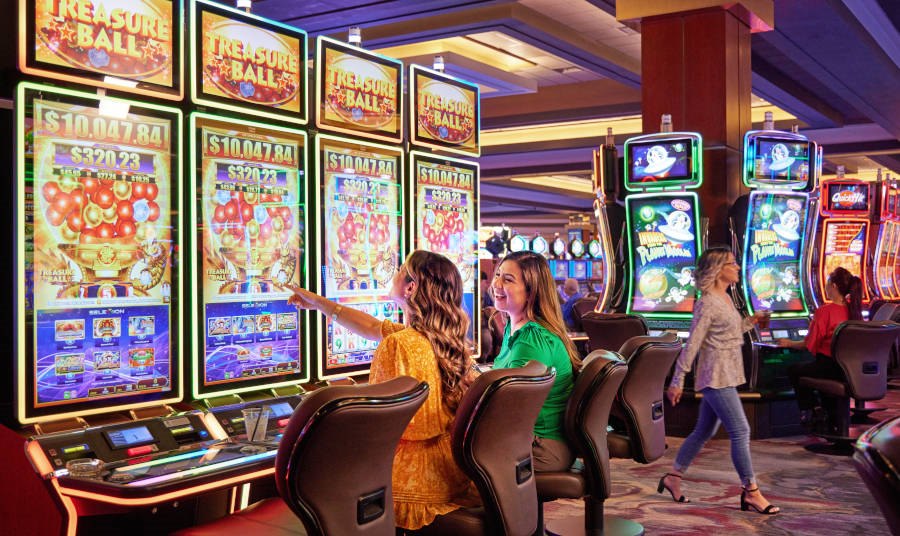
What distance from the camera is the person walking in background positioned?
4.18m

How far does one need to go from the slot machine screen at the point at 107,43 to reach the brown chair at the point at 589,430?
158 cm

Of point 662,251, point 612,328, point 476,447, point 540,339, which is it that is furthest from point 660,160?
point 476,447

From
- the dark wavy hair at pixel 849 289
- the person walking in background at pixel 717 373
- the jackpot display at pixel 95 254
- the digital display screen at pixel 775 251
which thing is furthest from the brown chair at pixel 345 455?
the dark wavy hair at pixel 849 289

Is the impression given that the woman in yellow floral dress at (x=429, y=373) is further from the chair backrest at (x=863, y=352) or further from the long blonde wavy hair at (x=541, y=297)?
the chair backrest at (x=863, y=352)

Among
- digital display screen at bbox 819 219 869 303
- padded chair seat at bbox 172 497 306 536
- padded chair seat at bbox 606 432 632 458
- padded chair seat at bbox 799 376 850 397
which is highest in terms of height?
digital display screen at bbox 819 219 869 303

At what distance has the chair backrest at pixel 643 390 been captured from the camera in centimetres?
339

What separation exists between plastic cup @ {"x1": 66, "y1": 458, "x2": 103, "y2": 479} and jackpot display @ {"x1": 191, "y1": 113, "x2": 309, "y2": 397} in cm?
51

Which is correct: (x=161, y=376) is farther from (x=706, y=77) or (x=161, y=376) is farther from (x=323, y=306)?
(x=706, y=77)

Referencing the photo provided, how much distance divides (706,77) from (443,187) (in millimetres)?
3309

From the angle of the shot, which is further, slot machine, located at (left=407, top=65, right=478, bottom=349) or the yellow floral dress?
slot machine, located at (left=407, top=65, right=478, bottom=349)

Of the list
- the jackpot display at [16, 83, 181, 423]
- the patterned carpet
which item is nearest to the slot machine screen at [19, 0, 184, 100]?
the jackpot display at [16, 83, 181, 423]

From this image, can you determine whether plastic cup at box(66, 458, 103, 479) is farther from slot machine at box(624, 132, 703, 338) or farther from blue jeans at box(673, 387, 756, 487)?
slot machine at box(624, 132, 703, 338)

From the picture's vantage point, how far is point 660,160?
6234 mm

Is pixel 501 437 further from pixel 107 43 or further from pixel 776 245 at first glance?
pixel 776 245
